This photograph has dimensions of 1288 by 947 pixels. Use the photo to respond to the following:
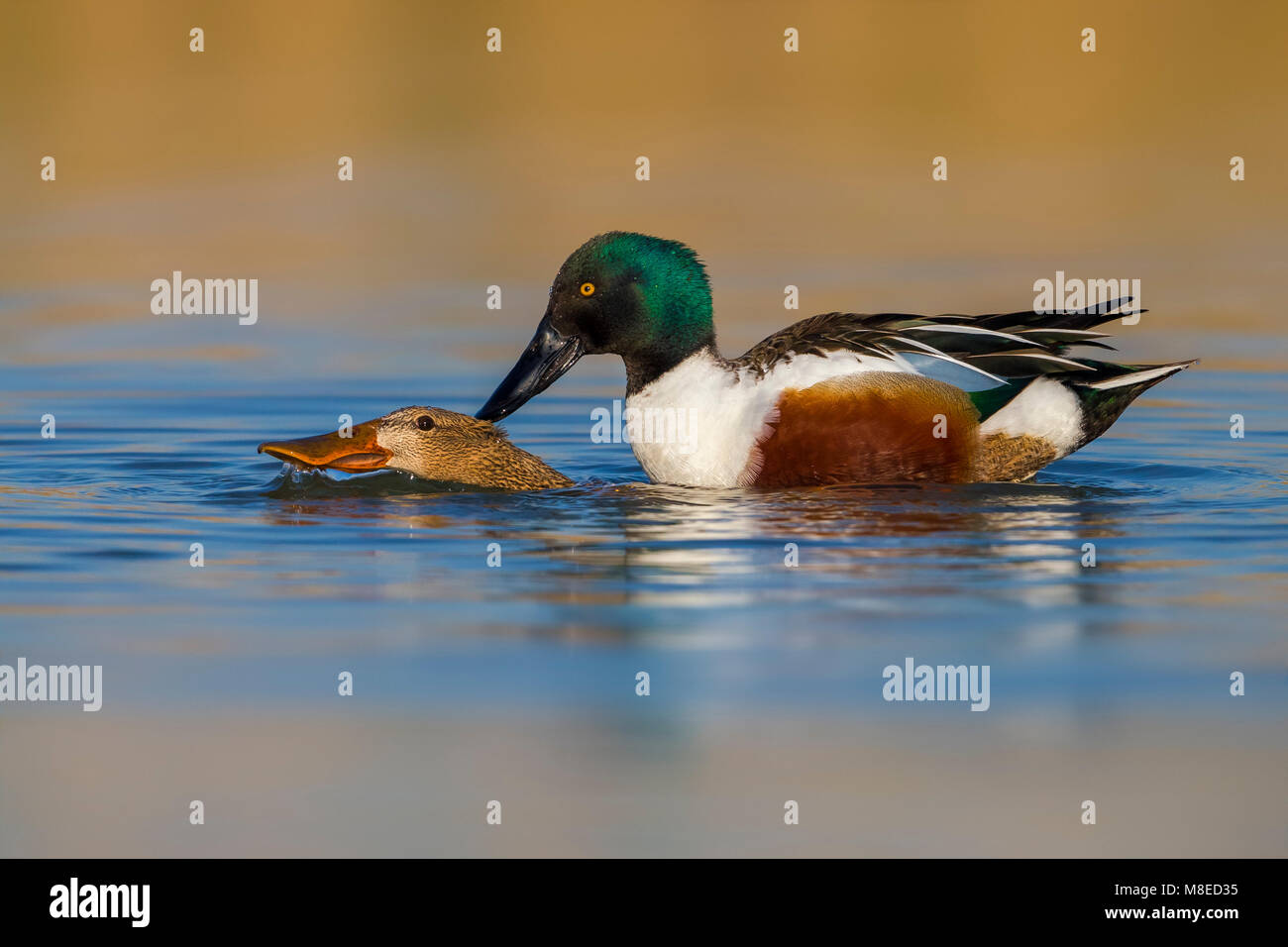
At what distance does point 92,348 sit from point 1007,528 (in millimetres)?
6273

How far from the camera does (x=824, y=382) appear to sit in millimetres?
7828

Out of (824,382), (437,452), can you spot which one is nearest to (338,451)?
(437,452)

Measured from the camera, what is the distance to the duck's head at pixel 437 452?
8133 mm

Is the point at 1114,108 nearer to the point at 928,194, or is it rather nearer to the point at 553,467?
the point at 928,194

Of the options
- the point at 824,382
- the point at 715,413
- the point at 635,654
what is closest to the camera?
the point at 635,654

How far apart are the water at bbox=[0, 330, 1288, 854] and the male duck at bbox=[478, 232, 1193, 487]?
0.56 feet

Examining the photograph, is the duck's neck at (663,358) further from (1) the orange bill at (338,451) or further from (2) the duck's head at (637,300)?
(1) the orange bill at (338,451)

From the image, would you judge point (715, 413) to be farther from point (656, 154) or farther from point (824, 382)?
point (656, 154)

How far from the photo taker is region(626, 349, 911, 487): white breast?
787 centimetres

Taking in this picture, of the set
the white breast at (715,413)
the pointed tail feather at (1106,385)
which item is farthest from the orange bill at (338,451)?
the pointed tail feather at (1106,385)

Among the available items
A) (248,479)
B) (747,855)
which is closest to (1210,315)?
(248,479)

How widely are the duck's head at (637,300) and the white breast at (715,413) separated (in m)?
0.15

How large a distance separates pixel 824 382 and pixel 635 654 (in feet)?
7.79

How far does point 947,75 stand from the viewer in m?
17.3
